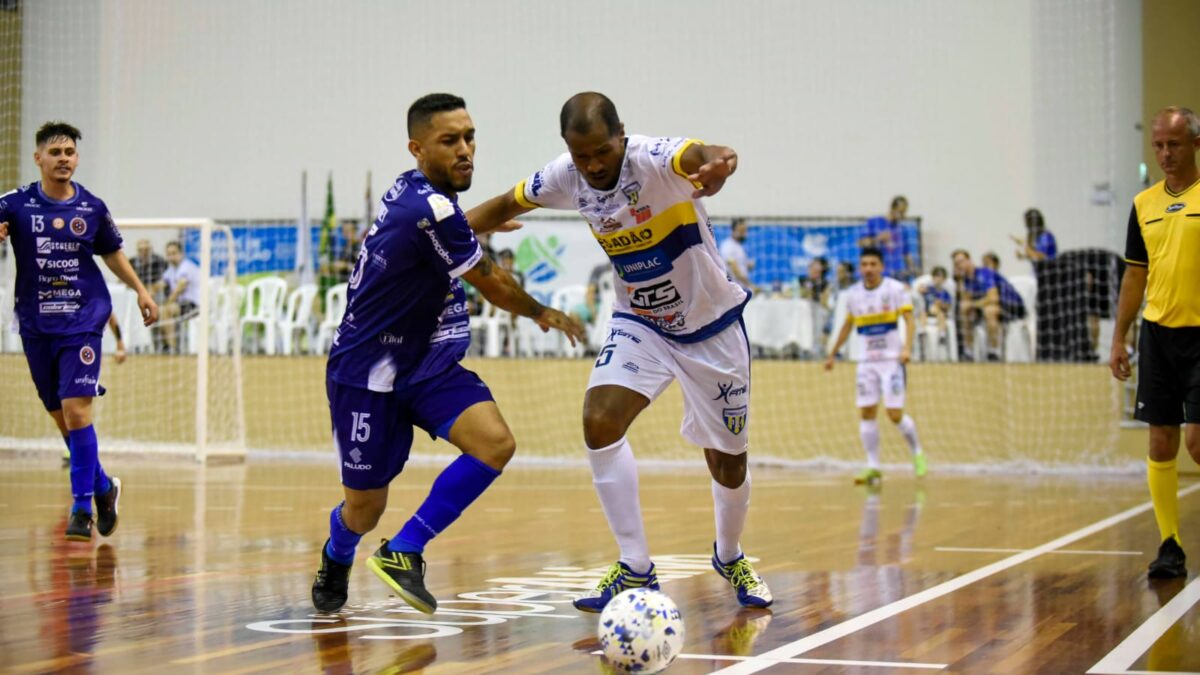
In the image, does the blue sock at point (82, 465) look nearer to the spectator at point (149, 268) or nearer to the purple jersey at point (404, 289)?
the purple jersey at point (404, 289)

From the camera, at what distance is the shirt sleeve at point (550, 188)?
18.9ft

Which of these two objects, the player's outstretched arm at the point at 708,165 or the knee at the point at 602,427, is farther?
the knee at the point at 602,427

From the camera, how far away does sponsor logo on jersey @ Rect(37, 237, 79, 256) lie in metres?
8.20

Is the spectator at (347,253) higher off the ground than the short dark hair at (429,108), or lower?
higher

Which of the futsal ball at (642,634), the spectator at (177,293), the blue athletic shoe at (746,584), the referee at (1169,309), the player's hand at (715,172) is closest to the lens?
the futsal ball at (642,634)

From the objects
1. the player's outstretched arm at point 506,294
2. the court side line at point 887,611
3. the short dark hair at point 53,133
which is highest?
the short dark hair at point 53,133

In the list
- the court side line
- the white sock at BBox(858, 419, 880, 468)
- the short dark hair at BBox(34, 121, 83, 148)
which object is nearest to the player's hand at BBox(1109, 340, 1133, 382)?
the court side line

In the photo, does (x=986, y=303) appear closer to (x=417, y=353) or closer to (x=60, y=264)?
(x=60, y=264)

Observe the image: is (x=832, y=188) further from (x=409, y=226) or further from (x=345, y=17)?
(x=409, y=226)

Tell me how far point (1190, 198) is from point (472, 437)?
385 centimetres

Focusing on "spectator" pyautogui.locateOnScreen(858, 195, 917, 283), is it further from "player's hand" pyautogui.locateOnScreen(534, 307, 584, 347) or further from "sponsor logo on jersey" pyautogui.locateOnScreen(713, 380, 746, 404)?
"player's hand" pyautogui.locateOnScreen(534, 307, 584, 347)

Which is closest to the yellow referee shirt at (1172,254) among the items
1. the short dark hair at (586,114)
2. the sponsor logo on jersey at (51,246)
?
the short dark hair at (586,114)

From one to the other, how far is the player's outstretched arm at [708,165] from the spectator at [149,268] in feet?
44.7

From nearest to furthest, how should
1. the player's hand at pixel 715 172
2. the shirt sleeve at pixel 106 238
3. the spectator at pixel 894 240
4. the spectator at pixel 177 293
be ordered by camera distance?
the player's hand at pixel 715 172 → the shirt sleeve at pixel 106 238 → the spectator at pixel 177 293 → the spectator at pixel 894 240
